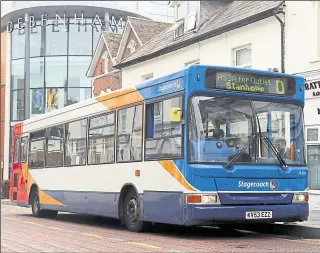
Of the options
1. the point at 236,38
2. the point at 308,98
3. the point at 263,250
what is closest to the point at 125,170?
the point at 263,250

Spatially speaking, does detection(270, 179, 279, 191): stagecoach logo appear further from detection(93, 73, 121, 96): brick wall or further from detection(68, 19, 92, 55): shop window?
detection(68, 19, 92, 55): shop window

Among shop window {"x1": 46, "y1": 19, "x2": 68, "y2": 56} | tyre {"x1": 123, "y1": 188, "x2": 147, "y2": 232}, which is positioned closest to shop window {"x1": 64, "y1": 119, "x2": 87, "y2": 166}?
tyre {"x1": 123, "y1": 188, "x2": 147, "y2": 232}

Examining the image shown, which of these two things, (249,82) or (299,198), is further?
(299,198)

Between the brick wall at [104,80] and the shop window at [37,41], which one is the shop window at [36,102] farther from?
the brick wall at [104,80]

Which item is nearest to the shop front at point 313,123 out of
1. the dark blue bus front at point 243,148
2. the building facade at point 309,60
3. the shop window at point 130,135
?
the building facade at point 309,60

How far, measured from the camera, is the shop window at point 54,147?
15.2 metres

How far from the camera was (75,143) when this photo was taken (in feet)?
46.6

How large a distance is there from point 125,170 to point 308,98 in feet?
27.7

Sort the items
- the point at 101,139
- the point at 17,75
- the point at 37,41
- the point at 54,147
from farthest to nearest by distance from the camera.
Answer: the point at 17,75
the point at 37,41
the point at 54,147
the point at 101,139

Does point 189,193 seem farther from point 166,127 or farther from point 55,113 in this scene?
point 55,113

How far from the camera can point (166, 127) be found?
10.3 m

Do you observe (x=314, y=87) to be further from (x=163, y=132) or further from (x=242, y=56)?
(x=163, y=132)

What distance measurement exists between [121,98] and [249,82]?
2.90 m

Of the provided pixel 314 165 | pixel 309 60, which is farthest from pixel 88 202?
pixel 309 60
